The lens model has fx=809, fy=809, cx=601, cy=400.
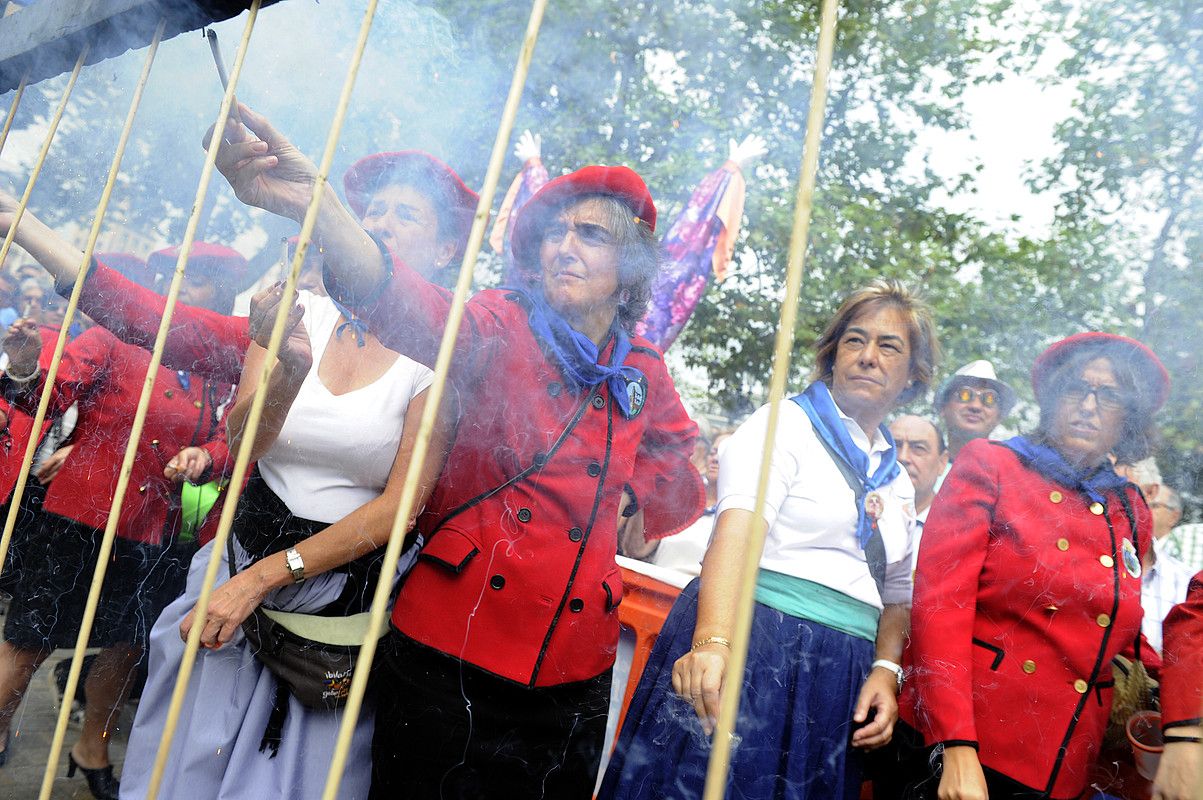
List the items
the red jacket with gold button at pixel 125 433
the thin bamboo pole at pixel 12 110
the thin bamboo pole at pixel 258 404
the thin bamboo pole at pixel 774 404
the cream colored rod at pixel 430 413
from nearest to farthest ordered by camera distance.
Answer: the thin bamboo pole at pixel 774 404
the cream colored rod at pixel 430 413
the thin bamboo pole at pixel 258 404
the thin bamboo pole at pixel 12 110
the red jacket with gold button at pixel 125 433

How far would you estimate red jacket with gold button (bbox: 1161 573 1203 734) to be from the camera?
56.3 inches

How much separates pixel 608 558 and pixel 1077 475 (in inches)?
36.9

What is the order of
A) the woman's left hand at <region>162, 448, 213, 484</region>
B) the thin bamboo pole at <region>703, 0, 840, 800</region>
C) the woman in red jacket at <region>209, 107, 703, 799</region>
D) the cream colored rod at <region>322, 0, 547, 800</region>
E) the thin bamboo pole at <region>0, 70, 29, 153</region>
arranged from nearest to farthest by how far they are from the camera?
1. the thin bamboo pole at <region>703, 0, 840, 800</region>
2. the cream colored rod at <region>322, 0, 547, 800</region>
3. the woman in red jacket at <region>209, 107, 703, 799</region>
4. the thin bamboo pole at <region>0, 70, 29, 153</region>
5. the woman's left hand at <region>162, 448, 213, 484</region>

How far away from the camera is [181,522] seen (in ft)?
7.26

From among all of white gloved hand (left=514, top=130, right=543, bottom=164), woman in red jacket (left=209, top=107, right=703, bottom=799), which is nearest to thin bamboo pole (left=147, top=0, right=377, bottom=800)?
woman in red jacket (left=209, top=107, right=703, bottom=799)

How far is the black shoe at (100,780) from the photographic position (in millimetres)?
2348

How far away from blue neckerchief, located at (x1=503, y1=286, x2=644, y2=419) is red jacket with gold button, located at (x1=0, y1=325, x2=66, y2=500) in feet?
6.12

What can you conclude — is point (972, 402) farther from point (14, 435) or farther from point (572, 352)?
point (14, 435)

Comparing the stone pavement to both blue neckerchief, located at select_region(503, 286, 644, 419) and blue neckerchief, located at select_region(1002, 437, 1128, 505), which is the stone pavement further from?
blue neckerchief, located at select_region(1002, 437, 1128, 505)

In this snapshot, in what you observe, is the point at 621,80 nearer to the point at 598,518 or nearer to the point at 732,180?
the point at 732,180

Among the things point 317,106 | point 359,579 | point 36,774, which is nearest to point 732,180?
point 317,106

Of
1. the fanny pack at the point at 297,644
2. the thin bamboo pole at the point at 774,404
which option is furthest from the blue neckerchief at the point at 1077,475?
the fanny pack at the point at 297,644

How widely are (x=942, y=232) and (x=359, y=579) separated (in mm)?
1639

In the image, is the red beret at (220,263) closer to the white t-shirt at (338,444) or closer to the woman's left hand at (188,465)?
the woman's left hand at (188,465)
